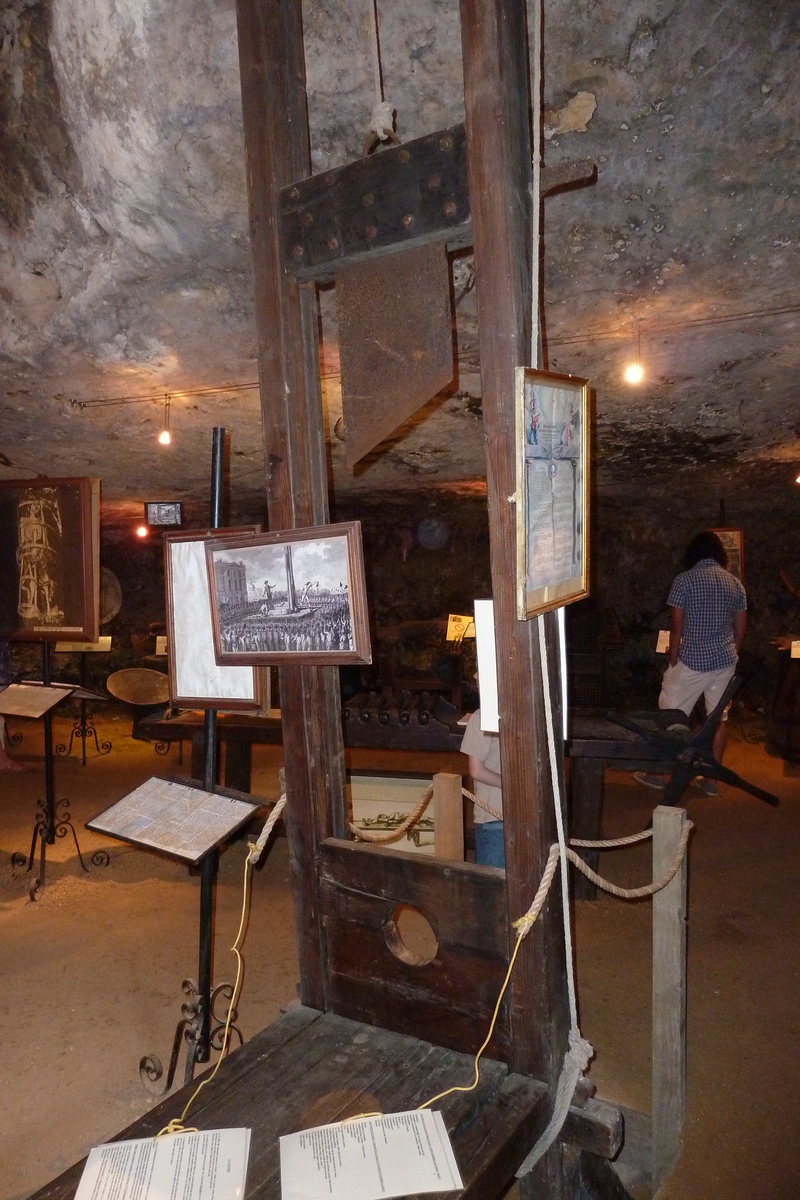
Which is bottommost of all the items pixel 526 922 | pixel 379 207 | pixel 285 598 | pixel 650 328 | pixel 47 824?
pixel 47 824

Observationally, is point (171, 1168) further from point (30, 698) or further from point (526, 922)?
point (30, 698)

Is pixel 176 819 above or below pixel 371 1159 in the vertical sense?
above

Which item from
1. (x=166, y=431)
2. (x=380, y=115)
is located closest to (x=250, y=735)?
(x=166, y=431)

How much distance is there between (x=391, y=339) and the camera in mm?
1907

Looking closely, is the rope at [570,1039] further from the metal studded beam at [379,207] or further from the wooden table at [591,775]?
the wooden table at [591,775]

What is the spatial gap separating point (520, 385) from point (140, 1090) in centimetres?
282

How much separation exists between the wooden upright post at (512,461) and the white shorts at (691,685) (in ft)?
14.9

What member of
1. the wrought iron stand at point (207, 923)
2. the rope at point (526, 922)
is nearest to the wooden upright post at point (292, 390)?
the wrought iron stand at point (207, 923)

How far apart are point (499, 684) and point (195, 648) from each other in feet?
3.88

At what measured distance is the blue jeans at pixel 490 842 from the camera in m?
3.32

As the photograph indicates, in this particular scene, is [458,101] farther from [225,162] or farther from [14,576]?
[14,576]

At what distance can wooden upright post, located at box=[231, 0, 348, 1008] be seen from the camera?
210 cm

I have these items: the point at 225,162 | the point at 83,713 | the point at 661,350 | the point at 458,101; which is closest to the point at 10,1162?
the point at 225,162

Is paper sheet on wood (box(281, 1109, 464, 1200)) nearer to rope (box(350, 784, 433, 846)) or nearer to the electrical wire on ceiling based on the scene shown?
rope (box(350, 784, 433, 846))
